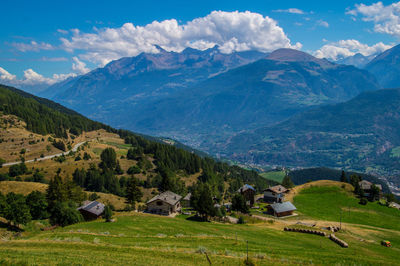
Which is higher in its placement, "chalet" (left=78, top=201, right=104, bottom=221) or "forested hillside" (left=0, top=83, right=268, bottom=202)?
"forested hillside" (left=0, top=83, right=268, bottom=202)

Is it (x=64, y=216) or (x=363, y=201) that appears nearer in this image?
(x=64, y=216)

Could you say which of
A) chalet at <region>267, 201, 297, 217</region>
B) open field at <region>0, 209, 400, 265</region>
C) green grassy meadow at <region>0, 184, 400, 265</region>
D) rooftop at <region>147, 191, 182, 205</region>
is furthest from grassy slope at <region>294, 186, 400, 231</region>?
rooftop at <region>147, 191, 182, 205</region>

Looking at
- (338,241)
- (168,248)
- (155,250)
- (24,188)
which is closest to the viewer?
(155,250)

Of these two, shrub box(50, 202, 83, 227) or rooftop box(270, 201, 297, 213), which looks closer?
shrub box(50, 202, 83, 227)

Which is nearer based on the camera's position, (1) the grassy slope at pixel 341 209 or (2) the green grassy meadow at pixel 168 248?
(2) the green grassy meadow at pixel 168 248

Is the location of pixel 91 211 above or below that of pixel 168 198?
below

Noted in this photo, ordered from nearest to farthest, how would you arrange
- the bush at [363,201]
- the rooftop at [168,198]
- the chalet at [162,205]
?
1. the chalet at [162,205]
2. the rooftop at [168,198]
3. the bush at [363,201]

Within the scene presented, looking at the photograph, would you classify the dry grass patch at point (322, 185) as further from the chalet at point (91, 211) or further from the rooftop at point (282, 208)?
the chalet at point (91, 211)

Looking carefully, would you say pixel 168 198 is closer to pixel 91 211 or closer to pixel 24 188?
pixel 91 211

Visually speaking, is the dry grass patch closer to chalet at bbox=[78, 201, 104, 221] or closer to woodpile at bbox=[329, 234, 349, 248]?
woodpile at bbox=[329, 234, 349, 248]

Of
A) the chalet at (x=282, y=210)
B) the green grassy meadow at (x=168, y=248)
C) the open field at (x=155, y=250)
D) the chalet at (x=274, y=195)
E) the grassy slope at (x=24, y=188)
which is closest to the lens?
the open field at (x=155, y=250)

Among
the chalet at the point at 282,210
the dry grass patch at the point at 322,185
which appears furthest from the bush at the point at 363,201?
the chalet at the point at 282,210

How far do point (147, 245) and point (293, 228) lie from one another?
41.6 metres

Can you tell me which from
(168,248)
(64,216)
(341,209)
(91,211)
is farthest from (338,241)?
(91,211)
